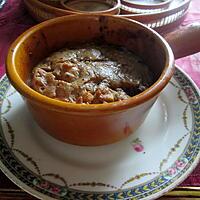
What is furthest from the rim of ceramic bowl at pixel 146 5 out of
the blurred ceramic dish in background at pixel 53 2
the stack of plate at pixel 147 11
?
the blurred ceramic dish in background at pixel 53 2

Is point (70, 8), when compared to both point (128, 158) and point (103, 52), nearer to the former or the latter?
point (103, 52)

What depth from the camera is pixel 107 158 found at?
0.53 metres

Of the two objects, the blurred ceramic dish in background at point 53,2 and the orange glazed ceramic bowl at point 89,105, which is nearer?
the orange glazed ceramic bowl at point 89,105

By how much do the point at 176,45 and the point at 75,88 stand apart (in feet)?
0.70

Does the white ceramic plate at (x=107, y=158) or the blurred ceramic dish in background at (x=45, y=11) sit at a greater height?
the blurred ceramic dish in background at (x=45, y=11)

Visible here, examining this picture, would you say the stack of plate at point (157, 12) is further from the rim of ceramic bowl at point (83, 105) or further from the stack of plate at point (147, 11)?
the rim of ceramic bowl at point (83, 105)

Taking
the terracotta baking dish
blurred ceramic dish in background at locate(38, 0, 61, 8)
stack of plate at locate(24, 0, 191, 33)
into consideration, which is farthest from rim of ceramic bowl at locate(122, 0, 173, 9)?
the terracotta baking dish

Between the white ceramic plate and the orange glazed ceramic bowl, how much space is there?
0.03 metres

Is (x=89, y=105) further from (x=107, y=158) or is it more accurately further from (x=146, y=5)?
(x=146, y=5)

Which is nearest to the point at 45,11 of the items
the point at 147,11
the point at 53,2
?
the point at 53,2

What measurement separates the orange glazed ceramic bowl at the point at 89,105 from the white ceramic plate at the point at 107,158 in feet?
0.09

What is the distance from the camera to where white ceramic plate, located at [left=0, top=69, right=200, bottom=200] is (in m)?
0.48

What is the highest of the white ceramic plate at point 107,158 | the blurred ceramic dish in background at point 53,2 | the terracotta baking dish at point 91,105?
the terracotta baking dish at point 91,105

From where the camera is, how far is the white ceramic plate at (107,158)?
0.48m
